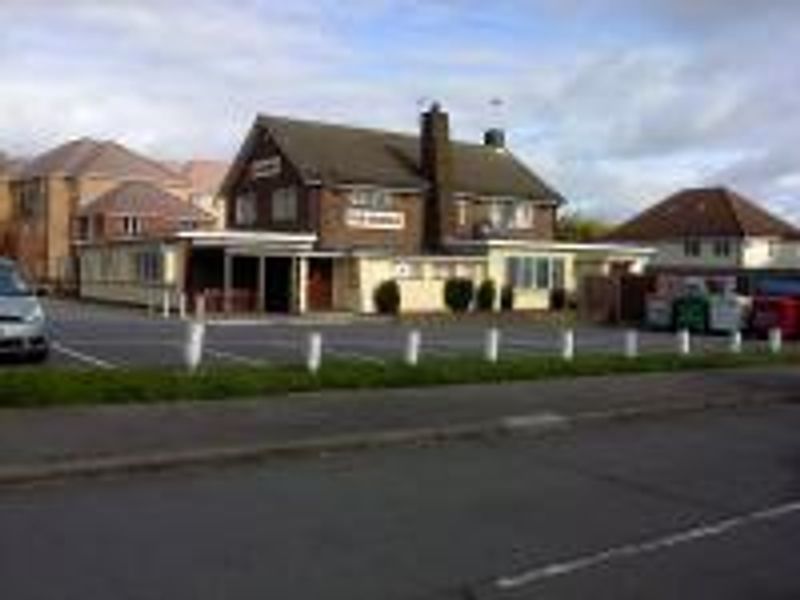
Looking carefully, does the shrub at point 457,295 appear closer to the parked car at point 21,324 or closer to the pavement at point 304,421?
the pavement at point 304,421

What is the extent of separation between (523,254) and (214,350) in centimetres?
3479

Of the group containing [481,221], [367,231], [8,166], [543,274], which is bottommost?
[543,274]

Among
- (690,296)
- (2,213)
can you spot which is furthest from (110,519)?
(2,213)

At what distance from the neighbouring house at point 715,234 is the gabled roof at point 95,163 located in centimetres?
2847

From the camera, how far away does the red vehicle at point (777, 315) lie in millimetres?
48562

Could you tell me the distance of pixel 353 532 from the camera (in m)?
10.4

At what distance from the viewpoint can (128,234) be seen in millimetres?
69438

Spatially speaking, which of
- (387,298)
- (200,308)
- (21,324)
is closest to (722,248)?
(387,298)

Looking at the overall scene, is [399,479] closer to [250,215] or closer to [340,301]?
[340,301]

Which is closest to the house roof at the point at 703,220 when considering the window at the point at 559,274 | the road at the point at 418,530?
the window at the point at 559,274

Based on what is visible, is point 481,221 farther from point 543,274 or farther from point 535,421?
point 535,421

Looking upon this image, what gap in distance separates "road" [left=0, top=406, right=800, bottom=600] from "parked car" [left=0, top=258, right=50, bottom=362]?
24.7 ft

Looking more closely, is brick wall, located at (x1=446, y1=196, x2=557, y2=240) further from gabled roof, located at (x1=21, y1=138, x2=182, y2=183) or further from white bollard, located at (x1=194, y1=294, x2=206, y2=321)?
gabled roof, located at (x1=21, y1=138, x2=182, y2=183)

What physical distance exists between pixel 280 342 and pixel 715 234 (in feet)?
197
